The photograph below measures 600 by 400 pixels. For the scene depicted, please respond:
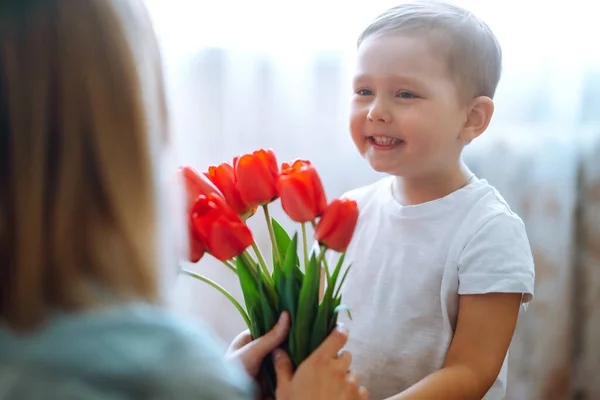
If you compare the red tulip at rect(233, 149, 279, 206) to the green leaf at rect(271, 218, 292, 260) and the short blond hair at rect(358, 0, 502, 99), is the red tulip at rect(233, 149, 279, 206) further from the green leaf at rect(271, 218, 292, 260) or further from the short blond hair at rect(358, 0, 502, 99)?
the short blond hair at rect(358, 0, 502, 99)

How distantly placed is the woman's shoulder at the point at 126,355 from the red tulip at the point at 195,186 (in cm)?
24

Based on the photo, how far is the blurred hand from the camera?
711mm

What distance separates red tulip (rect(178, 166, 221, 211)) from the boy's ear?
1.32 feet

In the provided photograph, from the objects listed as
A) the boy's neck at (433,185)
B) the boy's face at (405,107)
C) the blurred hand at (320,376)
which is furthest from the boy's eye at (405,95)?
the blurred hand at (320,376)

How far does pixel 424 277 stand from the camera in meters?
0.92

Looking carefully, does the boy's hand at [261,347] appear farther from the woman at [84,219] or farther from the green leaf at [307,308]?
the woman at [84,219]

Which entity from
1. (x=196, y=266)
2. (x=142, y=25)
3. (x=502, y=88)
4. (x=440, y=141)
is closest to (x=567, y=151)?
(x=502, y=88)

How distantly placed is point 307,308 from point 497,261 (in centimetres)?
28

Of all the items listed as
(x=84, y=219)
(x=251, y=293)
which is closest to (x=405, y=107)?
(x=251, y=293)

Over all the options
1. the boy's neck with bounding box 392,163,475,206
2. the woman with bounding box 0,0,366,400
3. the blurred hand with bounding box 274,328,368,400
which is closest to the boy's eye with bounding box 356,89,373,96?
the boy's neck with bounding box 392,163,475,206

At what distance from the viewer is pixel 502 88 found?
137cm

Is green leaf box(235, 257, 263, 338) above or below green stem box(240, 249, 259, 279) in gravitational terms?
below

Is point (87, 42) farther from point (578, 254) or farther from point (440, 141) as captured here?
point (578, 254)

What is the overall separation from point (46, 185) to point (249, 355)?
1.08 feet
